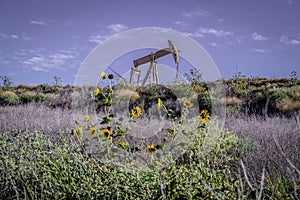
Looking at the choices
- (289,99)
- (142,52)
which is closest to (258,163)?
(142,52)

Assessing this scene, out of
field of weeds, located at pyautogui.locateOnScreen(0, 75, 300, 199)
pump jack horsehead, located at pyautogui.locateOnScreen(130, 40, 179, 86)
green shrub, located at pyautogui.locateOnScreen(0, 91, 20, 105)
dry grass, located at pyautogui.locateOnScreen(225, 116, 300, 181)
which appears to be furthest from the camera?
green shrub, located at pyautogui.locateOnScreen(0, 91, 20, 105)

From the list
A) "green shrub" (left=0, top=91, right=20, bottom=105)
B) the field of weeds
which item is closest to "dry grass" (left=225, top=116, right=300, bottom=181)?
the field of weeds

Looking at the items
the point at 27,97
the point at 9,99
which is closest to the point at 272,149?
the point at 9,99

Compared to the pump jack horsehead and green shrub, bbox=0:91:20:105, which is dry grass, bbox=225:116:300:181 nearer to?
the pump jack horsehead

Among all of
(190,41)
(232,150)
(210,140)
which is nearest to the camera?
(210,140)

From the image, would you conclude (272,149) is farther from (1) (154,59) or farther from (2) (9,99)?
(2) (9,99)

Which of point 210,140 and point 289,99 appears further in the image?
point 289,99

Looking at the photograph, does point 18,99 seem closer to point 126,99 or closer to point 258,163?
point 126,99

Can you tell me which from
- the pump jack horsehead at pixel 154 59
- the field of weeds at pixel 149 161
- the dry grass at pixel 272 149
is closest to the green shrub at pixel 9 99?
the field of weeds at pixel 149 161

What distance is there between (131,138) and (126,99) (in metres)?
5.63

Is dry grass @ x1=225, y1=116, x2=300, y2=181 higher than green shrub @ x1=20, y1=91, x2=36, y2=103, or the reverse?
green shrub @ x1=20, y1=91, x2=36, y2=103

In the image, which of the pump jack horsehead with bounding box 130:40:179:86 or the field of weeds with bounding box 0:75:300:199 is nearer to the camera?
Result: the field of weeds with bounding box 0:75:300:199

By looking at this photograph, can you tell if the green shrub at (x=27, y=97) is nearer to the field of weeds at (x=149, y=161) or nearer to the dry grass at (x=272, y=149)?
the field of weeds at (x=149, y=161)

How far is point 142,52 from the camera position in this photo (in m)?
4.41
